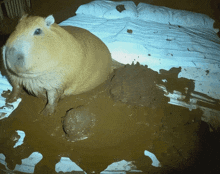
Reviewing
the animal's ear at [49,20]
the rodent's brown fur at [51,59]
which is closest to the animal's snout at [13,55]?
the rodent's brown fur at [51,59]

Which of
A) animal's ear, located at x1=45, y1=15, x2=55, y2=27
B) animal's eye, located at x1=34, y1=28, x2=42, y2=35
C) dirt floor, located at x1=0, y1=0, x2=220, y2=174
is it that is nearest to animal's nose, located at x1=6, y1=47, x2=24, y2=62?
animal's eye, located at x1=34, y1=28, x2=42, y2=35

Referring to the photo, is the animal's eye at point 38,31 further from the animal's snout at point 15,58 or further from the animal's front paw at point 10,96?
the animal's front paw at point 10,96

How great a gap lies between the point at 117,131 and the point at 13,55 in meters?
1.52

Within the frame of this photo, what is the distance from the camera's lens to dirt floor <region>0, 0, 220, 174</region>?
1.81 m

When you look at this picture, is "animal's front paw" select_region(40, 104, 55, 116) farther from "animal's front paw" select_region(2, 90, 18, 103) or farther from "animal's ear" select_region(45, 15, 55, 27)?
"animal's ear" select_region(45, 15, 55, 27)

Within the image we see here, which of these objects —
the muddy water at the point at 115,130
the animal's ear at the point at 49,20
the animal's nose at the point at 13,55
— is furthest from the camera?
the muddy water at the point at 115,130

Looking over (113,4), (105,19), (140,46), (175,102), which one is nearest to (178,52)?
(140,46)

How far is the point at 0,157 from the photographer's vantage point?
1745 millimetres

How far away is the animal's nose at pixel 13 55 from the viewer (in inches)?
47.7

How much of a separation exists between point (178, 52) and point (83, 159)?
2.89 m

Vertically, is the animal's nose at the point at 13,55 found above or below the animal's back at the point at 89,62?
above

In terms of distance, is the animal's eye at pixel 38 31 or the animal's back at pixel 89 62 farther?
the animal's back at pixel 89 62

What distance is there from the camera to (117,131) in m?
2.03

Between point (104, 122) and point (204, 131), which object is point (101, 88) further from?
point (204, 131)
